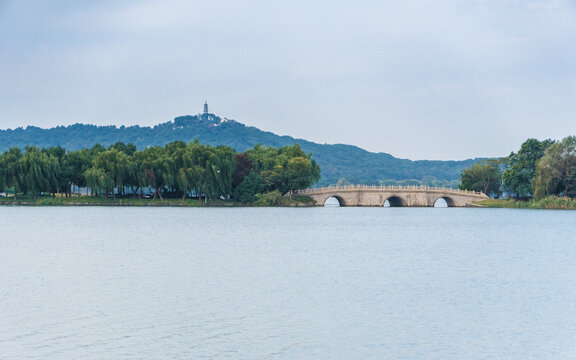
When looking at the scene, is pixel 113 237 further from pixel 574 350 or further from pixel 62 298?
pixel 574 350

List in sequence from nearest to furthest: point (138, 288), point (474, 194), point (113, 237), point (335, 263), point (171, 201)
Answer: point (138, 288)
point (335, 263)
point (113, 237)
point (171, 201)
point (474, 194)

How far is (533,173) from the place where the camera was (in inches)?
2963

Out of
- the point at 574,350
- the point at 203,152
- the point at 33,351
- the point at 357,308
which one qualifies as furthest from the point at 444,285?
the point at 203,152

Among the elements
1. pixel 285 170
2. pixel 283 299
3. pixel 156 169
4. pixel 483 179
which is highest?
pixel 156 169

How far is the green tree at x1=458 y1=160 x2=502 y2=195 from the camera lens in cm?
8688

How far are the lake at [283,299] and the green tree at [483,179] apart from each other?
181 feet

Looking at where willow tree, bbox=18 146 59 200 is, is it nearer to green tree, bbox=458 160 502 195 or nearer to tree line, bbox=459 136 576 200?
tree line, bbox=459 136 576 200

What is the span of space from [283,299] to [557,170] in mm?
56947

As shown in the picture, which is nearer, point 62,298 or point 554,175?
point 62,298

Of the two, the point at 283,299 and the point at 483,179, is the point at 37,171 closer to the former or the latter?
the point at 283,299

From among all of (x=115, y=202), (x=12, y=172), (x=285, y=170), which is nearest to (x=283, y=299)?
(x=12, y=172)

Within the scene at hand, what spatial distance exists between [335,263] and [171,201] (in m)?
50.4

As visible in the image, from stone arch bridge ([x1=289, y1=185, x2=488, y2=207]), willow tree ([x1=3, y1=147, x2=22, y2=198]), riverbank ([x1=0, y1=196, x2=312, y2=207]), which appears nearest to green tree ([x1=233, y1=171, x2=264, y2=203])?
riverbank ([x1=0, y1=196, x2=312, y2=207])

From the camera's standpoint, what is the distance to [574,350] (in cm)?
1308
